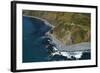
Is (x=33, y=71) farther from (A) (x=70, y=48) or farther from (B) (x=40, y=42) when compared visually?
(A) (x=70, y=48)

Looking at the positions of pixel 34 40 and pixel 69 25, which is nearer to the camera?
pixel 34 40

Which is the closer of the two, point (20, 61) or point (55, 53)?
point (20, 61)

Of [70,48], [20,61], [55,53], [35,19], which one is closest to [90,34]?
[70,48]

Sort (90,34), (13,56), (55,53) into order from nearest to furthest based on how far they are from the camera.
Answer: (13,56), (55,53), (90,34)
